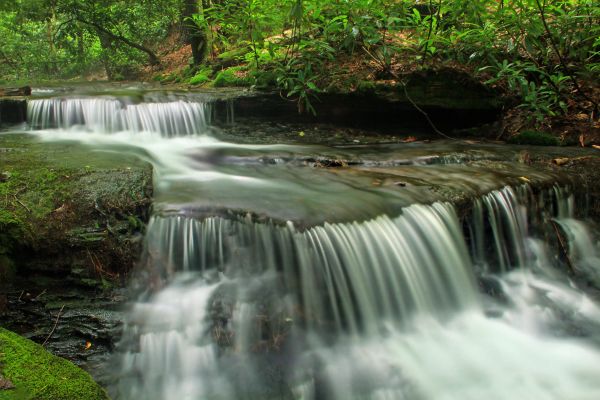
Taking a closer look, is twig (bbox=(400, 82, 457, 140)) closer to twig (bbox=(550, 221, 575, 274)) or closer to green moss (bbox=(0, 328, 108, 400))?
twig (bbox=(550, 221, 575, 274))

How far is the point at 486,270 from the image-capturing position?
4863mm

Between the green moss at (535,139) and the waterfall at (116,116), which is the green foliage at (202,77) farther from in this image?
the green moss at (535,139)

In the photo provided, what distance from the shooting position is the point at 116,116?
24.3 feet

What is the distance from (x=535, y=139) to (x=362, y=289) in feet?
18.3

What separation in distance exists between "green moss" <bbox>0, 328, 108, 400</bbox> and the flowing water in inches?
32.8

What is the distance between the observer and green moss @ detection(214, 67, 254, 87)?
907 centimetres

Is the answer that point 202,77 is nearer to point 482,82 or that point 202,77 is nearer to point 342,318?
point 482,82

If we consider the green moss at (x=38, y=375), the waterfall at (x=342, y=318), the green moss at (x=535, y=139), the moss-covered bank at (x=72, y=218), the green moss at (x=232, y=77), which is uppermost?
the green moss at (x=232, y=77)

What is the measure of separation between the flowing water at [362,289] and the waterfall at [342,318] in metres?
0.01

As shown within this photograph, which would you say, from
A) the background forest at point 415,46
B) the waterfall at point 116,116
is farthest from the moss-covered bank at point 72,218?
the background forest at point 415,46

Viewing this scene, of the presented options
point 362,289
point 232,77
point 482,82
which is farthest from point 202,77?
point 362,289

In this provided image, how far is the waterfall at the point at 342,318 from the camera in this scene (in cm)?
322

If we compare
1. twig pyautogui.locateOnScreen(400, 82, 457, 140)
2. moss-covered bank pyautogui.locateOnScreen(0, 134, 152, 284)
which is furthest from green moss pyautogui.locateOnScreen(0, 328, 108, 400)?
twig pyautogui.locateOnScreen(400, 82, 457, 140)

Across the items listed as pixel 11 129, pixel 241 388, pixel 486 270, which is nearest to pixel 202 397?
pixel 241 388
